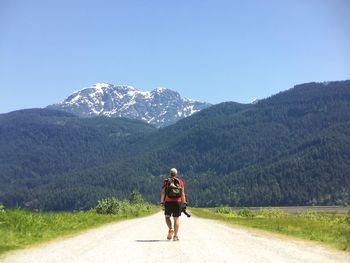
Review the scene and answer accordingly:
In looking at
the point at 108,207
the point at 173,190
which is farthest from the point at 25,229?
the point at 108,207

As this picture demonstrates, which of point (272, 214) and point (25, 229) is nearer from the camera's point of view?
point (25, 229)

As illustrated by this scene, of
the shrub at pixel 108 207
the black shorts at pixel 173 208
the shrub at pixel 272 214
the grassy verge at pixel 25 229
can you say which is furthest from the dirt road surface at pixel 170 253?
the shrub at pixel 272 214

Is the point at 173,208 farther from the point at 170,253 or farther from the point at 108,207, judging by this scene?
the point at 108,207

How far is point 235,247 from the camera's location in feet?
60.3

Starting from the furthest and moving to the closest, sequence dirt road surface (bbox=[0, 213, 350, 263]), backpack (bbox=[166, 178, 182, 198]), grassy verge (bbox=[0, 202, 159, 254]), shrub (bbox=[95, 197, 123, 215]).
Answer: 1. shrub (bbox=[95, 197, 123, 215])
2. backpack (bbox=[166, 178, 182, 198])
3. grassy verge (bbox=[0, 202, 159, 254])
4. dirt road surface (bbox=[0, 213, 350, 263])

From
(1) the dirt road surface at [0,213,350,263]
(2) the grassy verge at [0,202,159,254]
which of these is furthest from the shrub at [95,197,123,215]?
Result: (1) the dirt road surface at [0,213,350,263]

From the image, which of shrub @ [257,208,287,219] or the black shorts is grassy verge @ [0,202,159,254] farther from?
shrub @ [257,208,287,219]

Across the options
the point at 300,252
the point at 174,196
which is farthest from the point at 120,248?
the point at 300,252

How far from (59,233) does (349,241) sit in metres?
13.7

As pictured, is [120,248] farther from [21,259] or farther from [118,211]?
[118,211]

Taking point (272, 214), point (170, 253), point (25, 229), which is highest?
point (272, 214)

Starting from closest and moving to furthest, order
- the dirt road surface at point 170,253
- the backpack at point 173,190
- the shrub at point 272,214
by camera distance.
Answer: the dirt road surface at point 170,253 → the backpack at point 173,190 → the shrub at point 272,214

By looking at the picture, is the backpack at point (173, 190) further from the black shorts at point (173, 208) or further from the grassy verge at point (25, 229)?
the grassy verge at point (25, 229)

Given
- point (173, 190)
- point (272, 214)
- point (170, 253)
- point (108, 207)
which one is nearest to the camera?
point (170, 253)
